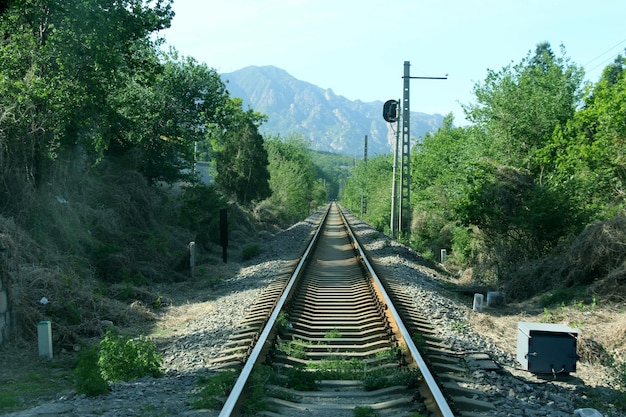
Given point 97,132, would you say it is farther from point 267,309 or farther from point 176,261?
point 267,309

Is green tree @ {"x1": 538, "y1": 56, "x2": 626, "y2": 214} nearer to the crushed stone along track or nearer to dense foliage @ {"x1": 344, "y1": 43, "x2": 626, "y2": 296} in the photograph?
dense foliage @ {"x1": 344, "y1": 43, "x2": 626, "y2": 296}

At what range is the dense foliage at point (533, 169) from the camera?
1534cm

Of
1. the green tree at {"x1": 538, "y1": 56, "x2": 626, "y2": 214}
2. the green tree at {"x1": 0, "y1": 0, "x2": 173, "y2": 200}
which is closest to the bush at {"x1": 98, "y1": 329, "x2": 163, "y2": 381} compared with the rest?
the green tree at {"x1": 0, "y1": 0, "x2": 173, "y2": 200}

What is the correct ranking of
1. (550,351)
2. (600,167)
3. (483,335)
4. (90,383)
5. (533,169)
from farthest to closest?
1. (533,169)
2. (600,167)
3. (483,335)
4. (550,351)
5. (90,383)

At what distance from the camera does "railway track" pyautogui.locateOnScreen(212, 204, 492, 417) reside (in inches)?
210

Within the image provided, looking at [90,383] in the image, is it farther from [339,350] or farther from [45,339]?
[339,350]

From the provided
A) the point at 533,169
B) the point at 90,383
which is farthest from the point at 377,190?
the point at 90,383

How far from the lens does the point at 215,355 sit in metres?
7.40

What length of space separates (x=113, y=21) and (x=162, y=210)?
695 cm

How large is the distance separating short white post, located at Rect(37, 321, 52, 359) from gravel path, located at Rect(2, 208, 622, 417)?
149 centimetres

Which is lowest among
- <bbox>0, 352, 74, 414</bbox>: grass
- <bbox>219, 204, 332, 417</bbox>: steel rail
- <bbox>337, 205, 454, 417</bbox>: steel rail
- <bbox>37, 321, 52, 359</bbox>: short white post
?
<bbox>0, 352, 74, 414</bbox>: grass

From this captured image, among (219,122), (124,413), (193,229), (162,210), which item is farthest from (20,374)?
(219,122)

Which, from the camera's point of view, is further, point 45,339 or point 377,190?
point 377,190

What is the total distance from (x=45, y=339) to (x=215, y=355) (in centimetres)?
252
